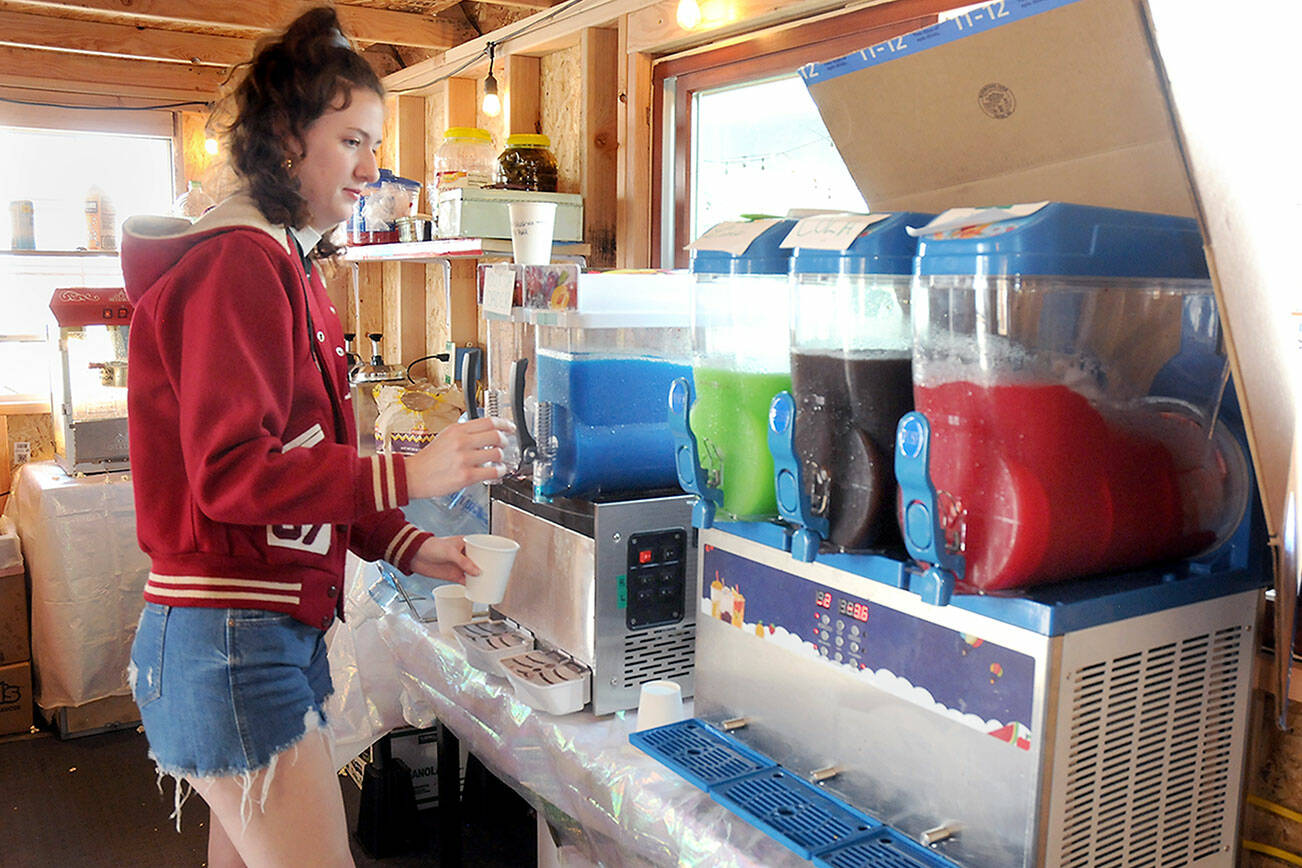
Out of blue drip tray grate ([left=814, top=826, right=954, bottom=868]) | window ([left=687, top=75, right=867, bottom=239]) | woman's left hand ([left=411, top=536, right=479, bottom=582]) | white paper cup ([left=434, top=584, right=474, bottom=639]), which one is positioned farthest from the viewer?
window ([left=687, top=75, right=867, bottom=239])

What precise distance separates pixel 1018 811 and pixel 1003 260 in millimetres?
519

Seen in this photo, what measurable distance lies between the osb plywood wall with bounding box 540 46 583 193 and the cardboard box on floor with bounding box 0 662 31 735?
2.41 m

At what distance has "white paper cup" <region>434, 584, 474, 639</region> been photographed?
196 centimetres

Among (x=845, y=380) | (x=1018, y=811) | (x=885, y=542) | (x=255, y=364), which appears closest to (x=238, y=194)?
(x=255, y=364)

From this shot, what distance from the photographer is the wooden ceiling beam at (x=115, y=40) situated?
3947 millimetres

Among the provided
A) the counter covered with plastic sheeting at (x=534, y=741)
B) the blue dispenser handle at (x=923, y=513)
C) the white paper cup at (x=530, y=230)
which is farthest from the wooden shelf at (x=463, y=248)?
the blue dispenser handle at (x=923, y=513)

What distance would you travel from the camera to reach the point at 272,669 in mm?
1345

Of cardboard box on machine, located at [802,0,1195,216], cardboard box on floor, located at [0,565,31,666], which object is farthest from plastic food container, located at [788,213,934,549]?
cardboard box on floor, located at [0,565,31,666]

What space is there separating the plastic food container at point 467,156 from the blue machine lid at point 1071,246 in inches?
87.1

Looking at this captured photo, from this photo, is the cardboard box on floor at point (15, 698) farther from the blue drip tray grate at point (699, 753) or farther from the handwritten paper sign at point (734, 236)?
the handwritten paper sign at point (734, 236)

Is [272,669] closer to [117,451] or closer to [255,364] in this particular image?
[255,364]

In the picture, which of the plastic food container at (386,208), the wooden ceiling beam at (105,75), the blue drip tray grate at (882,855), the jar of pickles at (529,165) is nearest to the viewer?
the blue drip tray grate at (882,855)

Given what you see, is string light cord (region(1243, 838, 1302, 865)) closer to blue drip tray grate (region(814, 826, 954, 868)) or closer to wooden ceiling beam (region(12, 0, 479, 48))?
blue drip tray grate (region(814, 826, 954, 868))

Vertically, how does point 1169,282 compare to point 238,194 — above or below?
below
